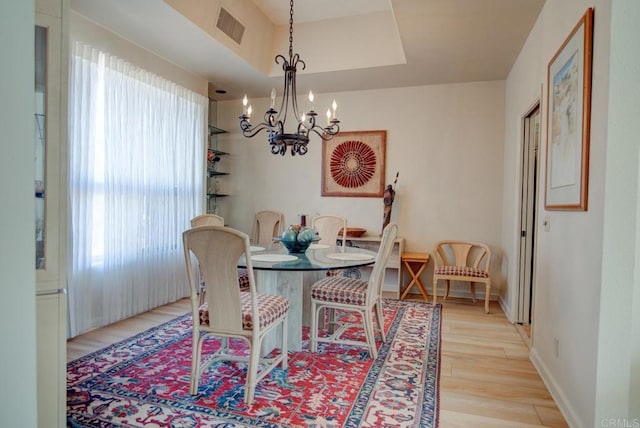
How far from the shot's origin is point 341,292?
265 centimetres

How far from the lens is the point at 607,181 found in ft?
5.13

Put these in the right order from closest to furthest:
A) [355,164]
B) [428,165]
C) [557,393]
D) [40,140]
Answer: [40,140], [557,393], [428,165], [355,164]

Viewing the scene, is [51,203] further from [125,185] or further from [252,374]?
[125,185]

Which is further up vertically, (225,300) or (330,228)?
(330,228)

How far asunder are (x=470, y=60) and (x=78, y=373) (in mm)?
4352

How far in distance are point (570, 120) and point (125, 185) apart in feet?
11.7

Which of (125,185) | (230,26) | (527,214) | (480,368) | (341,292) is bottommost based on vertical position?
(480,368)

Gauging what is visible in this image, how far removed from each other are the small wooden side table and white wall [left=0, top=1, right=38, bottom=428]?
12.9ft

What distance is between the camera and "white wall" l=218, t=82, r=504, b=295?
4.42 meters

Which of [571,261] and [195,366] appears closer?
[571,261]

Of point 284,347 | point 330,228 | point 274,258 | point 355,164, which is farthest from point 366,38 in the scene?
point 284,347

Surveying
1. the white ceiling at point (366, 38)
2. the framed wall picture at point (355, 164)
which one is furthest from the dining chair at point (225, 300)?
the framed wall picture at point (355, 164)

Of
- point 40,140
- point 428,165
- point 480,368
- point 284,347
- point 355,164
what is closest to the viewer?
point 40,140

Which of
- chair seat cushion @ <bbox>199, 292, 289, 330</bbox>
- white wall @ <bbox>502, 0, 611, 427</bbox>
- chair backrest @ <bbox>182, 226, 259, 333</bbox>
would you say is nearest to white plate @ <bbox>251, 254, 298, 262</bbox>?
chair seat cushion @ <bbox>199, 292, 289, 330</bbox>
